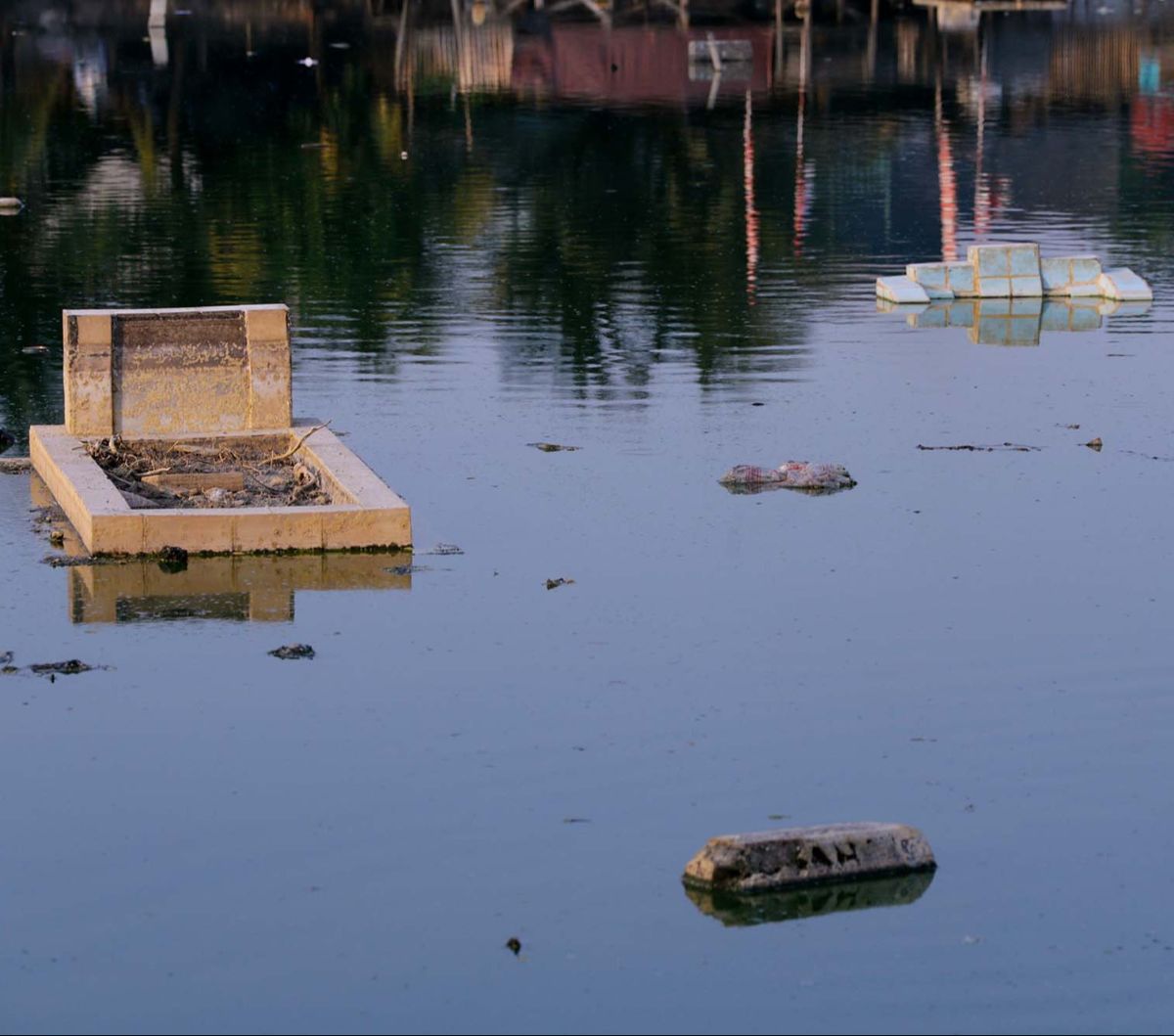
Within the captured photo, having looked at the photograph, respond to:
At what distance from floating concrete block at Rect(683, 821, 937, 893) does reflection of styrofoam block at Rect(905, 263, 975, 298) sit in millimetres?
14942

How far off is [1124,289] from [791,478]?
29.5 feet

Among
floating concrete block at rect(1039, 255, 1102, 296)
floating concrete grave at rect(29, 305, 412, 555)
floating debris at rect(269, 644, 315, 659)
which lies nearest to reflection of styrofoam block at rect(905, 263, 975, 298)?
floating concrete block at rect(1039, 255, 1102, 296)

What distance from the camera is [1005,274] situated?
24438mm

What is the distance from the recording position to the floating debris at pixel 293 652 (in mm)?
13078

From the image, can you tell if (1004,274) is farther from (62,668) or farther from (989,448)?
(62,668)

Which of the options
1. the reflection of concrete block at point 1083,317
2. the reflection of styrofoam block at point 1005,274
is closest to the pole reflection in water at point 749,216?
the reflection of styrofoam block at point 1005,274

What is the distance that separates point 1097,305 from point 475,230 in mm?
8353

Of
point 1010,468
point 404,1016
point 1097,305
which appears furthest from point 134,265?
point 404,1016

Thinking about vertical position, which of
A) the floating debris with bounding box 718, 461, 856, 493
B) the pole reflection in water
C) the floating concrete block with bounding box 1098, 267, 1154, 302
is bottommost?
the floating debris with bounding box 718, 461, 856, 493

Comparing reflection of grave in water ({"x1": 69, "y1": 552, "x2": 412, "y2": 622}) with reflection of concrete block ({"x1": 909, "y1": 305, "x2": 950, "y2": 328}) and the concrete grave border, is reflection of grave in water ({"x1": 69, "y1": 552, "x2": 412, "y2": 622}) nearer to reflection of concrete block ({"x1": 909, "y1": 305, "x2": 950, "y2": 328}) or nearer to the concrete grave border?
the concrete grave border

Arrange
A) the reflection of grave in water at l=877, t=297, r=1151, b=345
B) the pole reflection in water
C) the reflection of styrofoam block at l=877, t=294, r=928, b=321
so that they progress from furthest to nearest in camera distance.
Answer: the pole reflection in water < the reflection of styrofoam block at l=877, t=294, r=928, b=321 < the reflection of grave in water at l=877, t=297, r=1151, b=345

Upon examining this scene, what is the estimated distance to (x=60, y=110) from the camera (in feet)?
153

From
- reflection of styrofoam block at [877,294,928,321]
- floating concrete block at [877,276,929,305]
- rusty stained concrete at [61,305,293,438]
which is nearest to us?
rusty stained concrete at [61,305,293,438]

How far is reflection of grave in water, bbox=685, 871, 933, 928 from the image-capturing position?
976 centimetres
